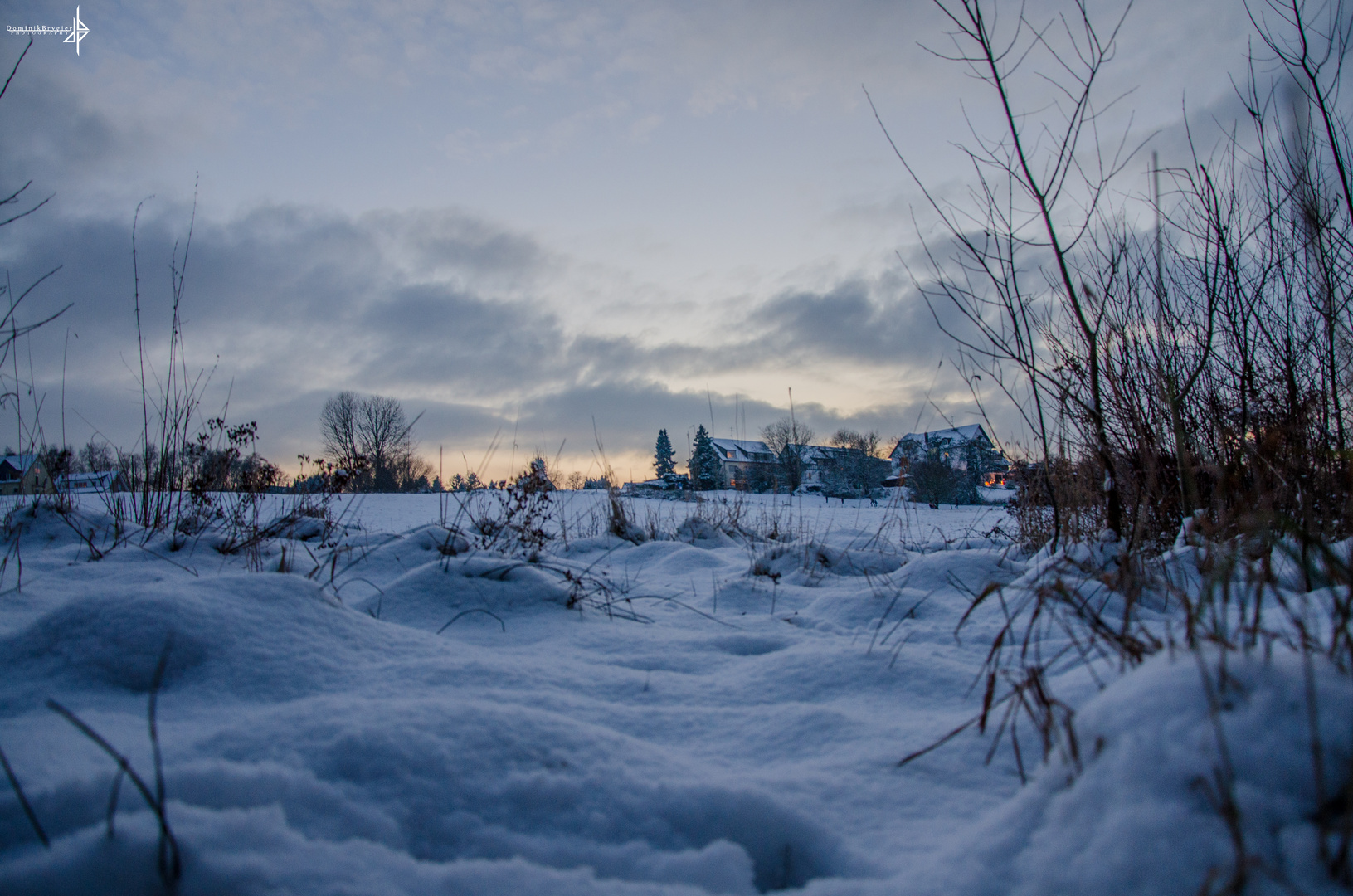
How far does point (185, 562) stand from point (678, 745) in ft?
8.60

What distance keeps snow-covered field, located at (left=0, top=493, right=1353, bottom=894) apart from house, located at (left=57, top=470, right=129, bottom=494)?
2341mm

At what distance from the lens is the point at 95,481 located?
13.3ft

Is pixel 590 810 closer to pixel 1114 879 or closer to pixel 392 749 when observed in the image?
pixel 392 749

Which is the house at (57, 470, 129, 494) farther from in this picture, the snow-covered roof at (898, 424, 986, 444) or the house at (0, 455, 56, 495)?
the snow-covered roof at (898, 424, 986, 444)

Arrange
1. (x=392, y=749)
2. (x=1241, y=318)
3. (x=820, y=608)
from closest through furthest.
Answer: (x=392, y=749)
(x=820, y=608)
(x=1241, y=318)

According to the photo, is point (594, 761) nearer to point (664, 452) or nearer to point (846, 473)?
point (846, 473)

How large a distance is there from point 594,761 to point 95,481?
4.85m

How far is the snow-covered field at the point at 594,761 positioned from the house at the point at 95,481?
234 centimetres

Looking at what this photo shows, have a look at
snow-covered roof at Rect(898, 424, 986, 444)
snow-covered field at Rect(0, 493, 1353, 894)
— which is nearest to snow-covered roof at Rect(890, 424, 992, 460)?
snow-covered roof at Rect(898, 424, 986, 444)

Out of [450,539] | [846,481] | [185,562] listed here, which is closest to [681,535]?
[450,539]

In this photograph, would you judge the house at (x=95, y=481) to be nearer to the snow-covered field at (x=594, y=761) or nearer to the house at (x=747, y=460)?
the snow-covered field at (x=594, y=761)

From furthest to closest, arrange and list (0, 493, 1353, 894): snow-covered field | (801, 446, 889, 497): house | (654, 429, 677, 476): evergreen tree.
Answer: (654, 429, 677, 476): evergreen tree, (801, 446, 889, 497): house, (0, 493, 1353, 894): snow-covered field

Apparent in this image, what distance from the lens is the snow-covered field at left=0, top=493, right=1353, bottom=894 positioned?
1.82 feet

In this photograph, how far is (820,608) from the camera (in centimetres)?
232
